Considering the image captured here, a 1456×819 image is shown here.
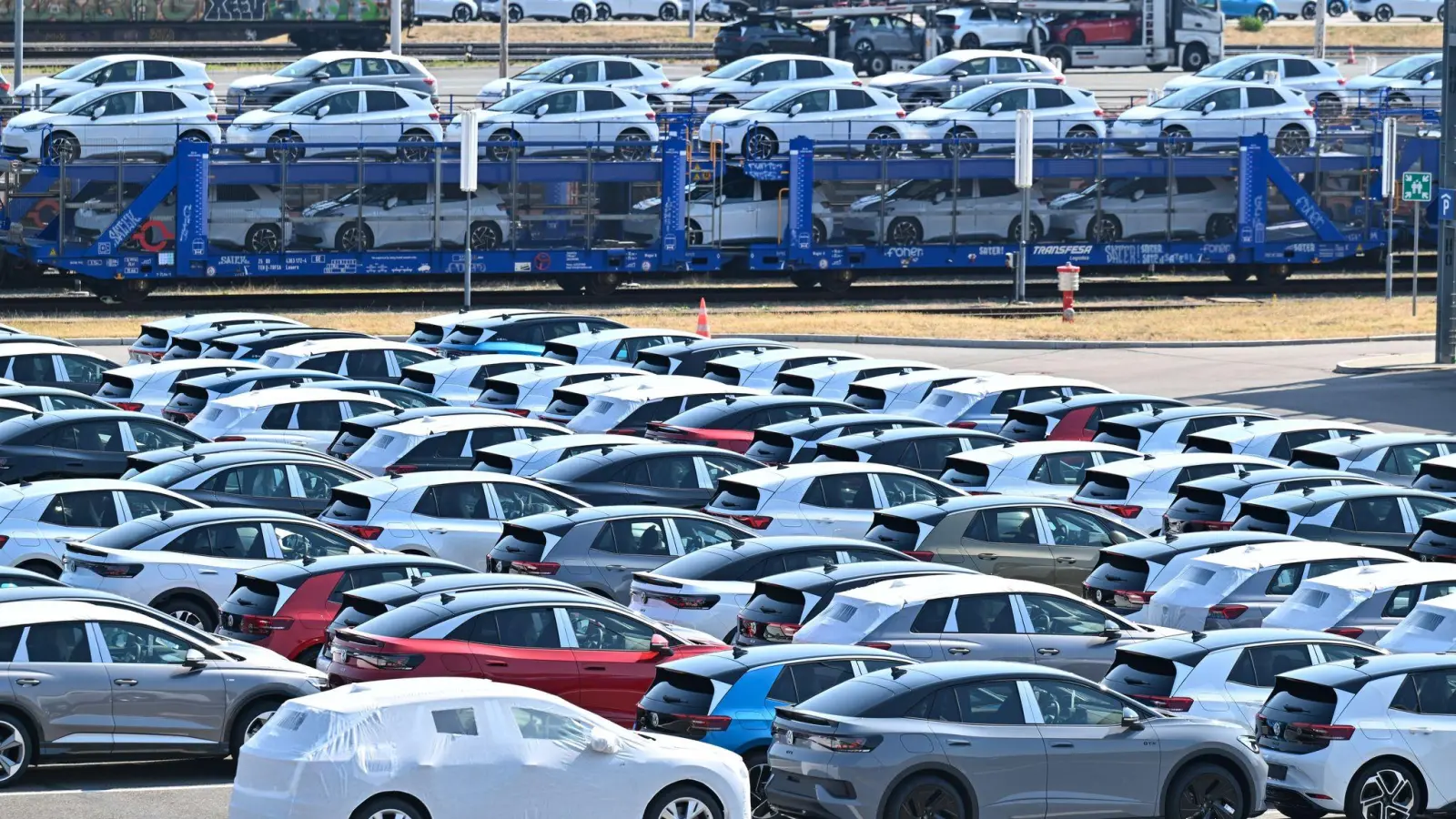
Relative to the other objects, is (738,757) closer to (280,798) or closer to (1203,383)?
(280,798)

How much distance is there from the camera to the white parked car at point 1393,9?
276 ft

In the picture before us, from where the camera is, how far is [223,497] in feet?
67.4

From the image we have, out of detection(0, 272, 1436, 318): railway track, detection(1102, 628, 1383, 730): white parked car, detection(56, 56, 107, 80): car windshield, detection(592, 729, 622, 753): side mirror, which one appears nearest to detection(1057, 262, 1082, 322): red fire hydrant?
detection(0, 272, 1436, 318): railway track

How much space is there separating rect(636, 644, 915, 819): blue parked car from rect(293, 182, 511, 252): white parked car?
1078 inches

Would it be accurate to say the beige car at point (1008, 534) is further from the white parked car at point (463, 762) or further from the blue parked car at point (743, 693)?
the white parked car at point (463, 762)

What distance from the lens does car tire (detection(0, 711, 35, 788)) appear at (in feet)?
46.3

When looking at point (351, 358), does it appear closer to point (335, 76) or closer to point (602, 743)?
point (602, 743)

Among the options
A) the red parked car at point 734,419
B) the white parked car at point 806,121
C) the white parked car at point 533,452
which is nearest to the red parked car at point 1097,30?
the white parked car at point 806,121

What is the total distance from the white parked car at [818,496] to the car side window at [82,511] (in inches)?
202

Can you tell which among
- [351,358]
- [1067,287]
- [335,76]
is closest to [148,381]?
[351,358]

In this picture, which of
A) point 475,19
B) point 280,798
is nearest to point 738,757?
point 280,798

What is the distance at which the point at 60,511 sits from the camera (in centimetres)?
1891

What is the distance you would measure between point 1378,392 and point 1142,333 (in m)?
6.22

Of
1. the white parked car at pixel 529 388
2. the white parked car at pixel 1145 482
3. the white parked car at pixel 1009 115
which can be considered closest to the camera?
the white parked car at pixel 1145 482
